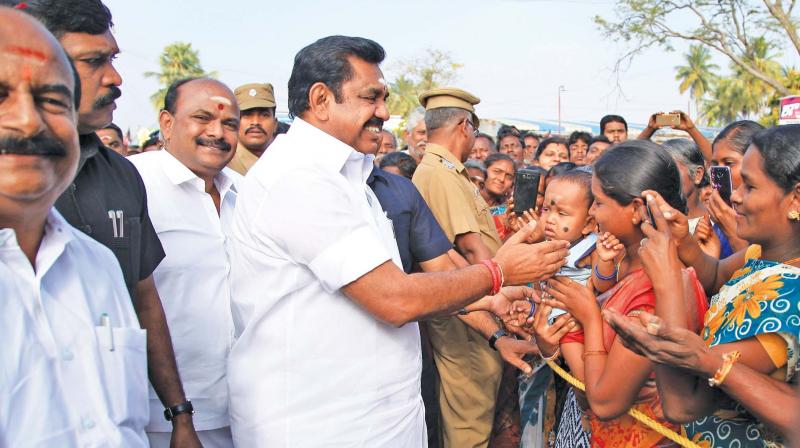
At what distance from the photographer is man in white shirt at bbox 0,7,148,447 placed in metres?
1.26

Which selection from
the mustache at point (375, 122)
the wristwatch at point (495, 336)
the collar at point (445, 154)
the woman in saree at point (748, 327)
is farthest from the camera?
the collar at point (445, 154)

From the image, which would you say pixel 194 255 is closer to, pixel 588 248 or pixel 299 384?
pixel 299 384

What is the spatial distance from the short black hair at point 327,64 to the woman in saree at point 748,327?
117 cm

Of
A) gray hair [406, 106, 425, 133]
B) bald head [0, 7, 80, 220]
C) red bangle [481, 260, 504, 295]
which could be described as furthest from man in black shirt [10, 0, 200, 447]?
gray hair [406, 106, 425, 133]

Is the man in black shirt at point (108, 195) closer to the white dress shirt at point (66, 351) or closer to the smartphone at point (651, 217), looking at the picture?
the white dress shirt at point (66, 351)

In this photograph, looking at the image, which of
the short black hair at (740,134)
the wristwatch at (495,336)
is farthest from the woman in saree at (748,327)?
the short black hair at (740,134)

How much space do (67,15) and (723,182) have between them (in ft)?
9.54

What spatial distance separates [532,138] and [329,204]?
30.7 ft

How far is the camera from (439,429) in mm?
4355

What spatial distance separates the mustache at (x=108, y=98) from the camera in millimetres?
2186

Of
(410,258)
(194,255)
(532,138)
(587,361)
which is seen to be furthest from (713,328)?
(532,138)

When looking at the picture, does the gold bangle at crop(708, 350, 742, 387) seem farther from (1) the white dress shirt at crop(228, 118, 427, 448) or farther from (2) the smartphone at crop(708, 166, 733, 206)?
(2) the smartphone at crop(708, 166, 733, 206)

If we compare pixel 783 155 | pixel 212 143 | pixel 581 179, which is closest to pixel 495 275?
pixel 783 155

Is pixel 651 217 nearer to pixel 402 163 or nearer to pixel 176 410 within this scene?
pixel 176 410
